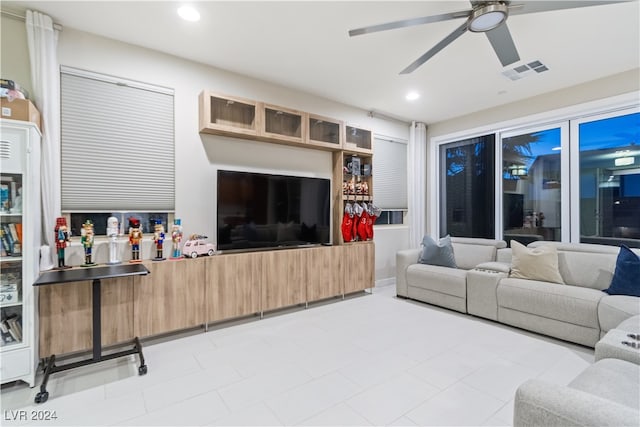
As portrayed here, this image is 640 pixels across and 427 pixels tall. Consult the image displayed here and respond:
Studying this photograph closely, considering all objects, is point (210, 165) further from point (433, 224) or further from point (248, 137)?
point (433, 224)

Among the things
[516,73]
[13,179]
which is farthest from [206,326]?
[516,73]

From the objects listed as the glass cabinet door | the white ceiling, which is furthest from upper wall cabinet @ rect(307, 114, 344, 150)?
the glass cabinet door

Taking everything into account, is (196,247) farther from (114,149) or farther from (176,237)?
(114,149)

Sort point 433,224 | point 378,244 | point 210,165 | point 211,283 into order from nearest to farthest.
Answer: point 211,283 → point 210,165 → point 378,244 → point 433,224

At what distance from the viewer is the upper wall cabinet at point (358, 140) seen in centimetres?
455

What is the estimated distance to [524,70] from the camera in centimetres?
365

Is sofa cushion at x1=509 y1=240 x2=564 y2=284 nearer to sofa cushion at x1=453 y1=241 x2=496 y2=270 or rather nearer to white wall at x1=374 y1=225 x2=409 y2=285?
sofa cushion at x1=453 y1=241 x2=496 y2=270

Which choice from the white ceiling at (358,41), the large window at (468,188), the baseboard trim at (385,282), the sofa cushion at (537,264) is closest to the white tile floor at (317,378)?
the sofa cushion at (537,264)

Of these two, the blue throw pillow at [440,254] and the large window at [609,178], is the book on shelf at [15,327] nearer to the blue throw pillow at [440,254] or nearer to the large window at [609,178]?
the blue throw pillow at [440,254]

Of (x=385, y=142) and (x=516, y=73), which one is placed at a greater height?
(x=516, y=73)

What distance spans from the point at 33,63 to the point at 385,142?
14.5 feet

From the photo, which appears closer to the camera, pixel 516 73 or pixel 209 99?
pixel 209 99

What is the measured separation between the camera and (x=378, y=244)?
17.0ft

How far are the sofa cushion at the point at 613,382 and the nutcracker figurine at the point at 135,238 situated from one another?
10.8 ft
